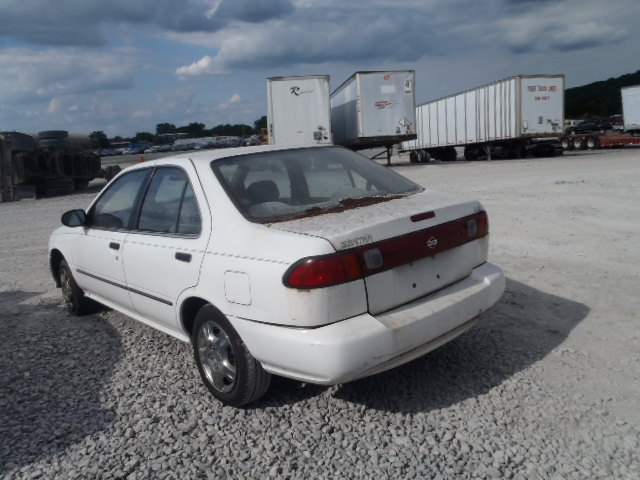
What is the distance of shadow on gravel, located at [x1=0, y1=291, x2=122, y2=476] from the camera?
121 inches

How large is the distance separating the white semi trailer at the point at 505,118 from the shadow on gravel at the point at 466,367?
20.7 meters

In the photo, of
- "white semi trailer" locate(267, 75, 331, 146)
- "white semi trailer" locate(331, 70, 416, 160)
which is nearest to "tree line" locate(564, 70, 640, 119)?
"white semi trailer" locate(331, 70, 416, 160)

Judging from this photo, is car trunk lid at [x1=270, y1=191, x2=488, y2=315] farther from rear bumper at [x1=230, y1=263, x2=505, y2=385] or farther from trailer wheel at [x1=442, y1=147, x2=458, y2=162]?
trailer wheel at [x1=442, y1=147, x2=458, y2=162]

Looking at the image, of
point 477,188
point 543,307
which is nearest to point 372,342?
point 543,307

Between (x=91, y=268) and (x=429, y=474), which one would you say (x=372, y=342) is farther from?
(x=91, y=268)

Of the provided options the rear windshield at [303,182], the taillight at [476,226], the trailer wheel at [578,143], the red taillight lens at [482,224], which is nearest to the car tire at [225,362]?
the rear windshield at [303,182]

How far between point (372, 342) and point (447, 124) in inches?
1063

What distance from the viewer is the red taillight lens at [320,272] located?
2703 mm

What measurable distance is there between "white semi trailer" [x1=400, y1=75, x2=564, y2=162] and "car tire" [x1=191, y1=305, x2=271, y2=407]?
74.0 ft

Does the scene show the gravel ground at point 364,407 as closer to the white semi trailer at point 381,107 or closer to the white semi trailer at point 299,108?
the white semi trailer at point 299,108

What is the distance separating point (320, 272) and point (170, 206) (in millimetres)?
1538

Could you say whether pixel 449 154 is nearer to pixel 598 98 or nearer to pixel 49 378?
pixel 49 378

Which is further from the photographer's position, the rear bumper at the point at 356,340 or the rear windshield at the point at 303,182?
the rear windshield at the point at 303,182

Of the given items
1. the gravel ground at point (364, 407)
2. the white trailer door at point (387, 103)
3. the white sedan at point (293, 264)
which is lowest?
the gravel ground at point (364, 407)
